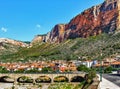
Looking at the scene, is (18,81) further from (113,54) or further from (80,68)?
(113,54)

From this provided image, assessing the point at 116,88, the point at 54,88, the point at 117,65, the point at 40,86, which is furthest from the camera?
the point at 117,65

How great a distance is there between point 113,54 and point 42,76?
87063 millimetres

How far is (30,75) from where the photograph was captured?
11225cm

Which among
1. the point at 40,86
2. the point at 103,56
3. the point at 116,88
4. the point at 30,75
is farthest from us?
the point at 103,56

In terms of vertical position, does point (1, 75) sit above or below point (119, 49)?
below

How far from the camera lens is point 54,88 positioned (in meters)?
95.5

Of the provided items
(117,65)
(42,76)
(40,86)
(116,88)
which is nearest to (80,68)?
(117,65)

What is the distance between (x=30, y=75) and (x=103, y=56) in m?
85.5

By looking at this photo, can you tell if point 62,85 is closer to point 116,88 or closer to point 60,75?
point 60,75

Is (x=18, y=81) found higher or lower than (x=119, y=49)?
lower

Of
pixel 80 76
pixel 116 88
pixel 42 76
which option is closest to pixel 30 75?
pixel 42 76

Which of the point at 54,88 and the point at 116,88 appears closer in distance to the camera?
the point at 116,88

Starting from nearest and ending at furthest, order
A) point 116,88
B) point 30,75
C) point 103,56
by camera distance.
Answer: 1. point 116,88
2. point 30,75
3. point 103,56

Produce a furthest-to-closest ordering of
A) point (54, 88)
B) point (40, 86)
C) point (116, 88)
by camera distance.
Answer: point (40, 86)
point (54, 88)
point (116, 88)
